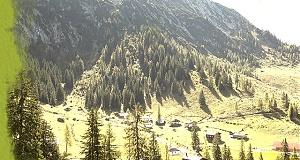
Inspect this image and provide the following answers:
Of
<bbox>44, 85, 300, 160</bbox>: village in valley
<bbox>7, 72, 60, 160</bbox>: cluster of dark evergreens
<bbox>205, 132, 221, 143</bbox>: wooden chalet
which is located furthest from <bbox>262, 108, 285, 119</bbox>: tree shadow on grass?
<bbox>7, 72, 60, 160</bbox>: cluster of dark evergreens

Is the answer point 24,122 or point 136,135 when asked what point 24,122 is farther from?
point 136,135

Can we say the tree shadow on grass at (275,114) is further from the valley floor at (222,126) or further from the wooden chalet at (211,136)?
the wooden chalet at (211,136)

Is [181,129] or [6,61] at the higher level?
[6,61]

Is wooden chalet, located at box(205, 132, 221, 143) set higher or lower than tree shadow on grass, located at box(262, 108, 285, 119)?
lower

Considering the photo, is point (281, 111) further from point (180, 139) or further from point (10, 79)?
point (10, 79)

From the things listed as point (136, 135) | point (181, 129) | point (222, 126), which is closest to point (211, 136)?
point (181, 129)

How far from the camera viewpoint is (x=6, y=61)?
5.53 metres

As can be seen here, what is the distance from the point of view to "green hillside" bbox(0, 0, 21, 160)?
533 cm

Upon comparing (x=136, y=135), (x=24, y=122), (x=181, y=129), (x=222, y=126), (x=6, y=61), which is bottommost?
(x=181, y=129)

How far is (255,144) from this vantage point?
14450cm

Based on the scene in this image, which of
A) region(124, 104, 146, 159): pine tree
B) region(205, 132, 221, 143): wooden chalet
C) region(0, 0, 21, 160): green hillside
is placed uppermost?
region(0, 0, 21, 160): green hillside

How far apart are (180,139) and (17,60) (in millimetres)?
148308

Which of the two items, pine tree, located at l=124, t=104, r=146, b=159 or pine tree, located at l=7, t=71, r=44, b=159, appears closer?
pine tree, located at l=7, t=71, r=44, b=159

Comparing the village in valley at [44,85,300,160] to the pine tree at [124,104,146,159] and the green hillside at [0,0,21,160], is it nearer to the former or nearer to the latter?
the pine tree at [124,104,146,159]
